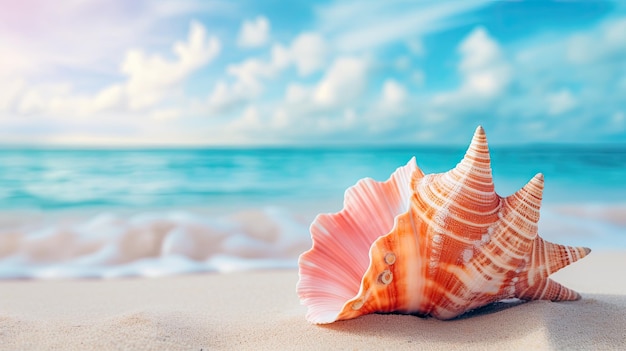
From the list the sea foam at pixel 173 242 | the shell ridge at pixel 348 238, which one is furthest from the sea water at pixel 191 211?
the shell ridge at pixel 348 238

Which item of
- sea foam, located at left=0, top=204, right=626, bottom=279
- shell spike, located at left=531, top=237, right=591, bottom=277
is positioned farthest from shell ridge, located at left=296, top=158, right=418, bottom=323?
sea foam, located at left=0, top=204, right=626, bottom=279

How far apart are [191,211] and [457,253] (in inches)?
204

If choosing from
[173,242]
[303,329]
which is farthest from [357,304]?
[173,242]

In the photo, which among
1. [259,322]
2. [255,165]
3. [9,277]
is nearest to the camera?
[259,322]

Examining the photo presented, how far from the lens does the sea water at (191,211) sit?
412 centimetres

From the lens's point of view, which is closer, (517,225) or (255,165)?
(517,225)

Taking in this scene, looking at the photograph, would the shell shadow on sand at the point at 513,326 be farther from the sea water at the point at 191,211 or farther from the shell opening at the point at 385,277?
the sea water at the point at 191,211

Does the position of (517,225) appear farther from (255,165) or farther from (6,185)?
(255,165)

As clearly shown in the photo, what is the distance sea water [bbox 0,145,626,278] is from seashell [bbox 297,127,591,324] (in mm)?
2292

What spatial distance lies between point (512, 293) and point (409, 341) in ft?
1.38

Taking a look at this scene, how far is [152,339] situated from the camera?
154cm

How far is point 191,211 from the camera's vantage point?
638 cm

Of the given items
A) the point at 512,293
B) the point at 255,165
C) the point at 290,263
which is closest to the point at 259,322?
the point at 512,293

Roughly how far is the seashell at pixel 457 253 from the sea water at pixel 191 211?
7.52 ft
